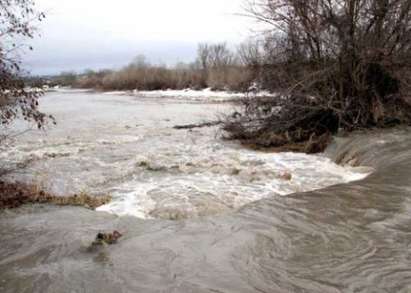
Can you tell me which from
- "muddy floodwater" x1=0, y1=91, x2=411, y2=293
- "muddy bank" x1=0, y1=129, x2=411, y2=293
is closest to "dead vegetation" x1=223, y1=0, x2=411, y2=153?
"muddy floodwater" x1=0, y1=91, x2=411, y2=293

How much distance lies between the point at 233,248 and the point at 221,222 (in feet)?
3.59

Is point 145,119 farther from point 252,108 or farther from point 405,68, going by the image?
point 405,68

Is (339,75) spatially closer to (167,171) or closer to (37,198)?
(167,171)

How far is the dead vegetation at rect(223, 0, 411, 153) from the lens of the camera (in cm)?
1458

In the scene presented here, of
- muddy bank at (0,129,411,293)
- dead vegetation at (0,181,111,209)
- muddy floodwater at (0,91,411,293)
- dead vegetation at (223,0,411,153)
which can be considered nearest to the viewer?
muddy bank at (0,129,411,293)

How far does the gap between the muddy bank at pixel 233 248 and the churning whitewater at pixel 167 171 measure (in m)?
0.64

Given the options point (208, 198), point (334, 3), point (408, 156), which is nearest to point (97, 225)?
point (208, 198)

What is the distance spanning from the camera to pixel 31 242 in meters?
6.63

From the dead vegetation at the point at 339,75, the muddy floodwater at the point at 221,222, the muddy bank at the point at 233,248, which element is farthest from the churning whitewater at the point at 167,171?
the dead vegetation at the point at 339,75

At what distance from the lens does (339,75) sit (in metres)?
14.9

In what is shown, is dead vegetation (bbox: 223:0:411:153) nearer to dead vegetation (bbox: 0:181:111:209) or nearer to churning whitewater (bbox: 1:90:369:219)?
churning whitewater (bbox: 1:90:369:219)

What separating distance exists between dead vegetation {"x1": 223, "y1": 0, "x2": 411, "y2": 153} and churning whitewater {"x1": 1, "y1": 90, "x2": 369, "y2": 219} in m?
1.87

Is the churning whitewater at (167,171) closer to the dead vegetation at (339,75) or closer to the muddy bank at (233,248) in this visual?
the muddy bank at (233,248)

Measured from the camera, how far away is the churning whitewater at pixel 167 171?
28.0 ft
